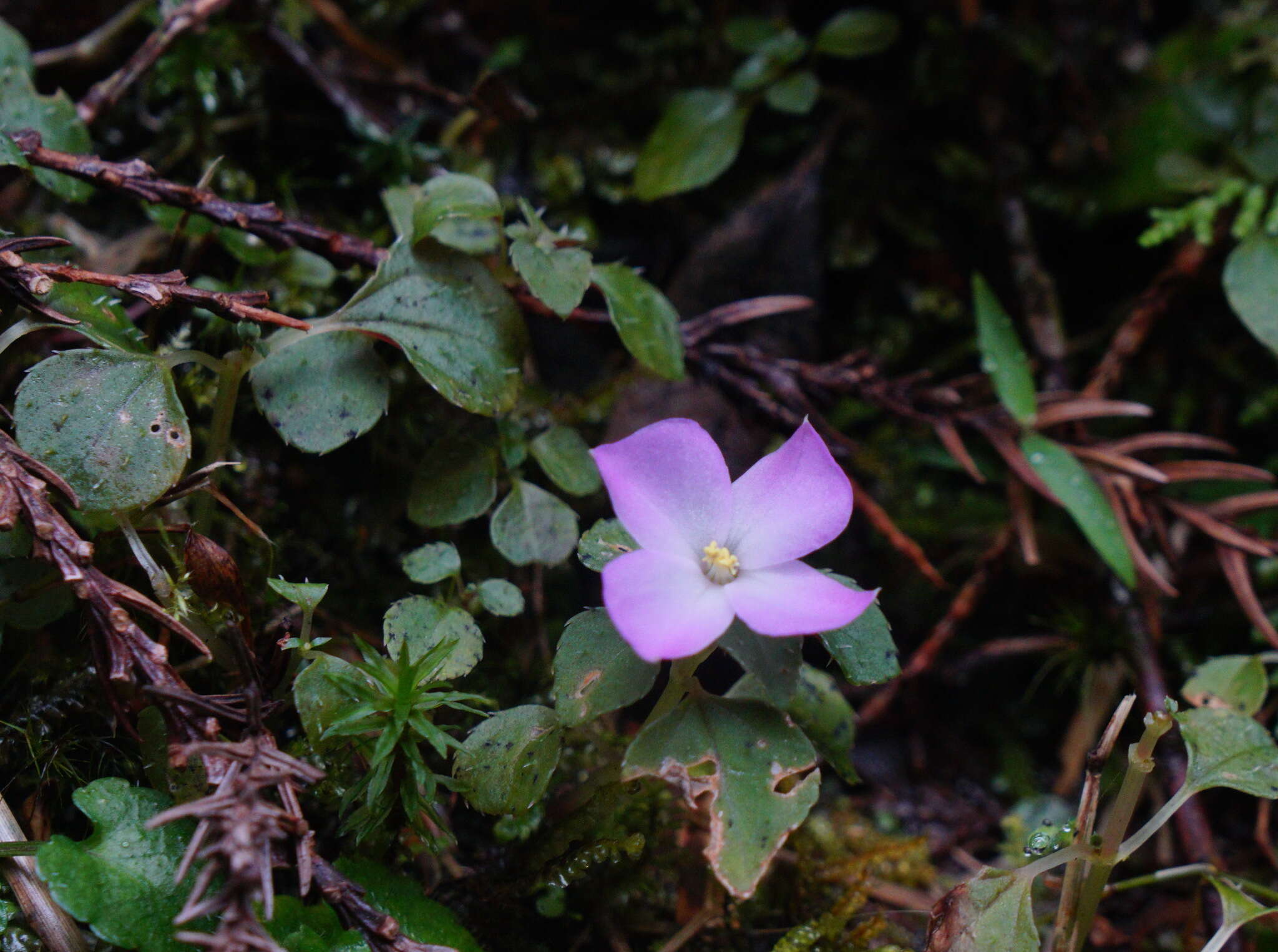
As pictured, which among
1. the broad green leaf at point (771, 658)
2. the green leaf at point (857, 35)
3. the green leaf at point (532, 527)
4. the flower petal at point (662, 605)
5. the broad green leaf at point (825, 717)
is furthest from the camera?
the green leaf at point (857, 35)

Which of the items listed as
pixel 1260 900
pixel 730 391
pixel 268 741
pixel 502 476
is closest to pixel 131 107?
pixel 502 476

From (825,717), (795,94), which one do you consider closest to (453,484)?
(825,717)

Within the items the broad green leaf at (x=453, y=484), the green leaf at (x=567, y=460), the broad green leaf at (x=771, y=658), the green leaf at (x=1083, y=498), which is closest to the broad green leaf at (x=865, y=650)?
the broad green leaf at (x=771, y=658)

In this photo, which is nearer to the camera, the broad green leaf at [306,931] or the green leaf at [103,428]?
the broad green leaf at [306,931]

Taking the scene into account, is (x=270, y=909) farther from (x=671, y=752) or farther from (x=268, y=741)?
(x=671, y=752)

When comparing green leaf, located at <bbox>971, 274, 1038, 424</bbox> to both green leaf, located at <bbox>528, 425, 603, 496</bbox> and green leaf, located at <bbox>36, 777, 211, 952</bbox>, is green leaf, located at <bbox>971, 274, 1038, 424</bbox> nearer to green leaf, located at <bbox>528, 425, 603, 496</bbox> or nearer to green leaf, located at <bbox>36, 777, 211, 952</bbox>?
green leaf, located at <bbox>528, 425, 603, 496</bbox>

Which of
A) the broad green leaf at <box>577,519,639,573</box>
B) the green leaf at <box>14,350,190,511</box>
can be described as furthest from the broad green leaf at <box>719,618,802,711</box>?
the green leaf at <box>14,350,190,511</box>

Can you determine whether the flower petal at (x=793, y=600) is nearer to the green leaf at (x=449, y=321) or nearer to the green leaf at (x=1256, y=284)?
the green leaf at (x=449, y=321)

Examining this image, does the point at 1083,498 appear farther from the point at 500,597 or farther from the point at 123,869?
the point at 123,869
